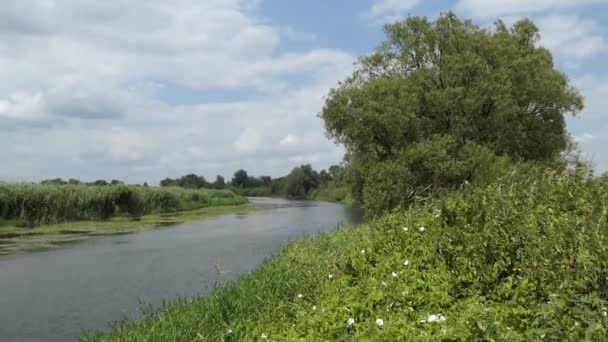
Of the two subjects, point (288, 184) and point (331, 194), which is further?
point (288, 184)

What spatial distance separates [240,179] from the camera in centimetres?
15950

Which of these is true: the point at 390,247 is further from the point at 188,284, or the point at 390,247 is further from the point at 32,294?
the point at 32,294

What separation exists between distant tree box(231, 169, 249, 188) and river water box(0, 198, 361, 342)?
13238 cm

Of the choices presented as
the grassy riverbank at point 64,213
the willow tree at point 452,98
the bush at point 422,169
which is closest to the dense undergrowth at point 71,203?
the grassy riverbank at point 64,213

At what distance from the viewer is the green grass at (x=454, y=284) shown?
15.1 feet

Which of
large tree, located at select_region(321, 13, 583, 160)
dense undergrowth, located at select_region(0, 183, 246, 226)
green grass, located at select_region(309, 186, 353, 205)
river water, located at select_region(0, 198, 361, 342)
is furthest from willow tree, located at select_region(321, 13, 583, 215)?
green grass, located at select_region(309, 186, 353, 205)

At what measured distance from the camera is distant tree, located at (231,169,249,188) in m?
158

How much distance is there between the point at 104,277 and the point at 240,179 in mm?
144282

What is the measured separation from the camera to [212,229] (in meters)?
31.4

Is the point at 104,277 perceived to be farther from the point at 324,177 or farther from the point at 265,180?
the point at 265,180

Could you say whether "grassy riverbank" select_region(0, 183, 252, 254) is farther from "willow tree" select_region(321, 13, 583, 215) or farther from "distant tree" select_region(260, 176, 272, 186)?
"distant tree" select_region(260, 176, 272, 186)

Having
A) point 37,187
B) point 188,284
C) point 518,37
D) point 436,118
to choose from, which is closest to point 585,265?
point 188,284

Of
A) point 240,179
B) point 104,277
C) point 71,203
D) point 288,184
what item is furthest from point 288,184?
point 104,277

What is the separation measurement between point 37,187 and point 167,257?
51.5 feet
